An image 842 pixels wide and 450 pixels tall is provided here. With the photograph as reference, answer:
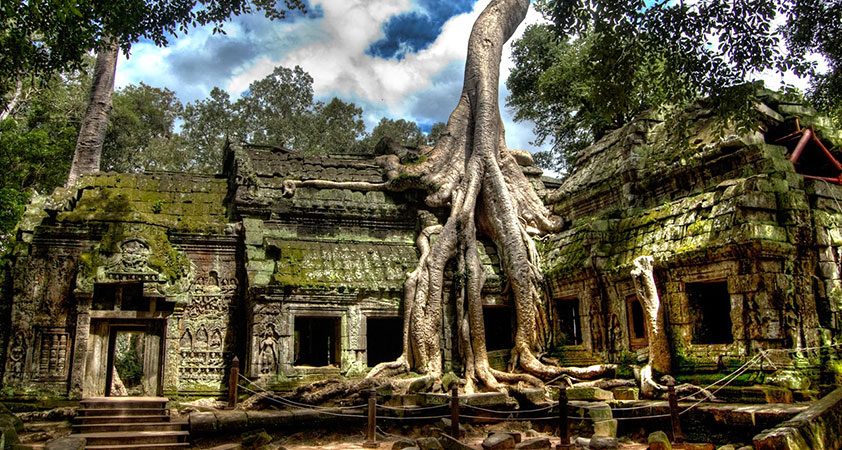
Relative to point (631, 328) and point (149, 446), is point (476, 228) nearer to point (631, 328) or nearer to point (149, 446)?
point (631, 328)

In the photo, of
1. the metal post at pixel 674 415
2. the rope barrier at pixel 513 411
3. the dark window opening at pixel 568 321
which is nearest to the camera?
the metal post at pixel 674 415

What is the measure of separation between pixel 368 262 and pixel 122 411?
15.7 ft

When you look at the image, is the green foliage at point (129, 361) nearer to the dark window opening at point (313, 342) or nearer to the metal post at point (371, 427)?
the dark window opening at point (313, 342)

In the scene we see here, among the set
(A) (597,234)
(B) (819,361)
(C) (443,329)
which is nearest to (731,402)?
(B) (819,361)

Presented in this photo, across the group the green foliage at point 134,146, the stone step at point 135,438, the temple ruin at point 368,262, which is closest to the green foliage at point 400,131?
the green foliage at point 134,146

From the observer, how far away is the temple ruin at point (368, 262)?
26.6 ft

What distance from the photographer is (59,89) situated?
20.5 metres

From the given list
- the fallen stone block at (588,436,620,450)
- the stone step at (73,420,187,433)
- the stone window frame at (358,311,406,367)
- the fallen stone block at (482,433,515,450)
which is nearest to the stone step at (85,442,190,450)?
the stone step at (73,420,187,433)

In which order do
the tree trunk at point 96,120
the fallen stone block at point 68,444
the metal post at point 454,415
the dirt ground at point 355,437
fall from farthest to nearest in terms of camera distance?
the tree trunk at point 96,120
the dirt ground at point 355,437
the metal post at point 454,415
the fallen stone block at point 68,444

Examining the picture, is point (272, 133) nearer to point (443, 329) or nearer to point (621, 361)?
point (443, 329)

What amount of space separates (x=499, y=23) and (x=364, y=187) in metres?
5.72

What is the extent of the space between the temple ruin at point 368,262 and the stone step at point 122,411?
1445 millimetres

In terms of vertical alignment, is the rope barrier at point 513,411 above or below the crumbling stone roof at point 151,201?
below

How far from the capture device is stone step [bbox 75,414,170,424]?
8.60m
